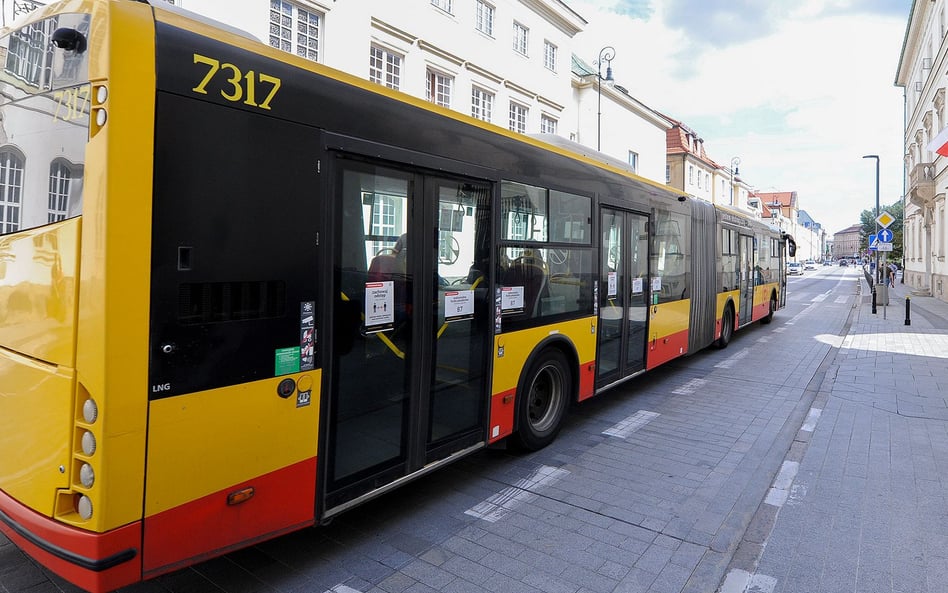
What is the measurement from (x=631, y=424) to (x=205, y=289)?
525 centimetres

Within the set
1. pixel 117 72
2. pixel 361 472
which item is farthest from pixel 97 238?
pixel 361 472

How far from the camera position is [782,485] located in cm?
491

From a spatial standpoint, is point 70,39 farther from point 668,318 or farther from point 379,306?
point 668,318

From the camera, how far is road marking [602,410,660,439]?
635 cm

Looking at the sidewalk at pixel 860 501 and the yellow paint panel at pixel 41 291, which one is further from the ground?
the yellow paint panel at pixel 41 291

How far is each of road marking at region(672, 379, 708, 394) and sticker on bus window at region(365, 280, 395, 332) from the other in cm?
579

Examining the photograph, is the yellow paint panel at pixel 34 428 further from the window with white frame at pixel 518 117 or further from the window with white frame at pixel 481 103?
the window with white frame at pixel 518 117

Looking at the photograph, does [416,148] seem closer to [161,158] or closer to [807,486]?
[161,158]

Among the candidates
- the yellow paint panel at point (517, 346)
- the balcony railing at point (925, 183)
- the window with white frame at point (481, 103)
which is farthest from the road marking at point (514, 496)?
the balcony railing at point (925, 183)

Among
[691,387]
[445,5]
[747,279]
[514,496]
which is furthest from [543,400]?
[445,5]

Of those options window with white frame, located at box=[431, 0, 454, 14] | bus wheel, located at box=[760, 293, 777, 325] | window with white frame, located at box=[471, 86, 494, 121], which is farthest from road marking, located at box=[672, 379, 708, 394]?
window with white frame, located at box=[431, 0, 454, 14]

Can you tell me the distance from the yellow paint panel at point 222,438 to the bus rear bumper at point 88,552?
0.52ft

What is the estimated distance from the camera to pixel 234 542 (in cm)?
296

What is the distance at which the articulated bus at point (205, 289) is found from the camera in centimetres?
251
